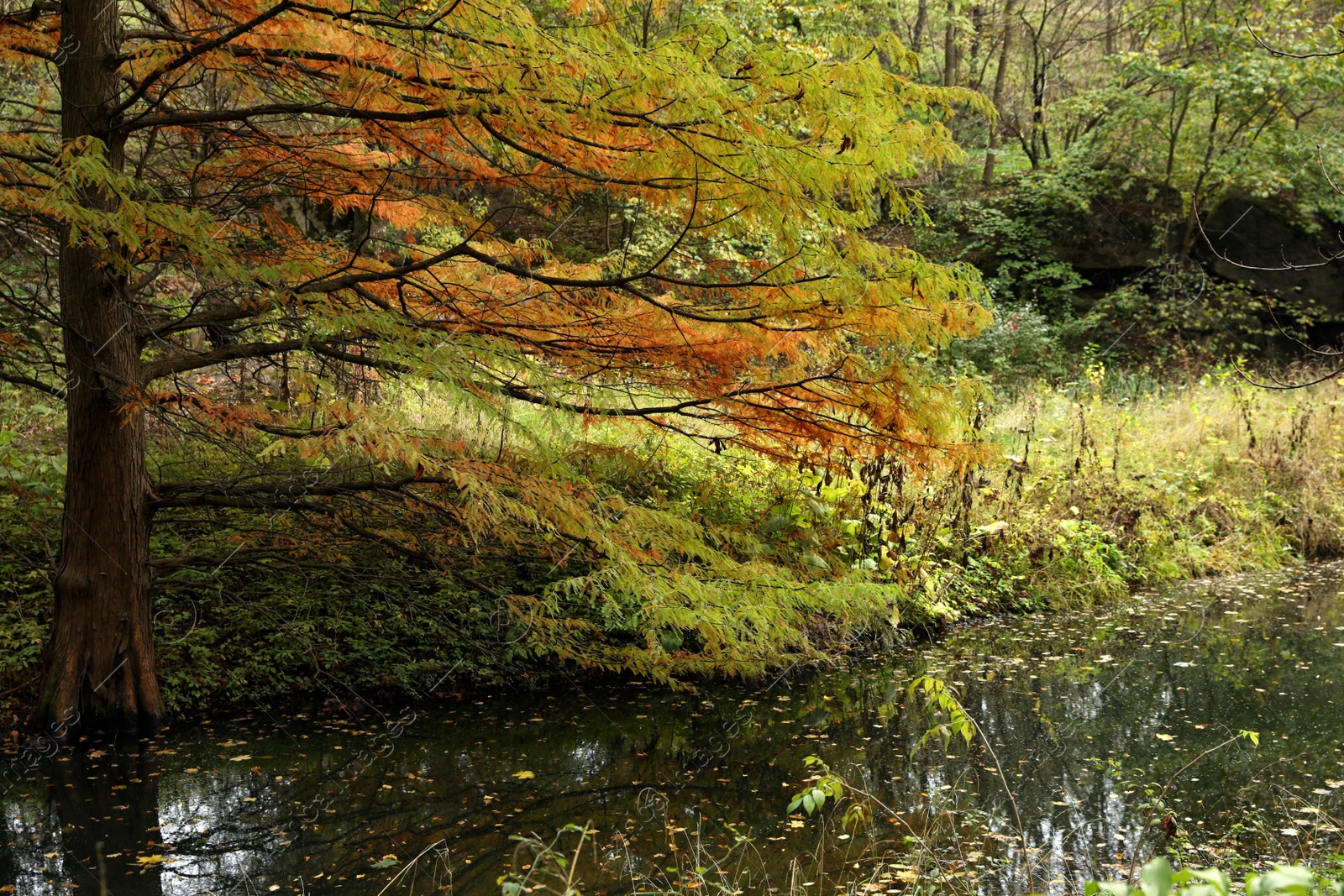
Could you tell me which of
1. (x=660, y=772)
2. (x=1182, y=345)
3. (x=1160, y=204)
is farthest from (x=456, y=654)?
(x=1160, y=204)

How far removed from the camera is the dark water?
12.8ft

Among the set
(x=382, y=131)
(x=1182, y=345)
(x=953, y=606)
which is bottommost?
(x=953, y=606)

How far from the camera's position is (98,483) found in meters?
5.02

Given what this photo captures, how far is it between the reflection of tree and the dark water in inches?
0.5

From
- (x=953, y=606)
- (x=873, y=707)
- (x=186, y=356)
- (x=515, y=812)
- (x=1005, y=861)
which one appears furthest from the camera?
(x=953, y=606)

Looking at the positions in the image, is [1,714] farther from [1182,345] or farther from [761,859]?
[1182,345]

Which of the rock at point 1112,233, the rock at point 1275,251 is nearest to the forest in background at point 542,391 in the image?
the rock at point 1275,251

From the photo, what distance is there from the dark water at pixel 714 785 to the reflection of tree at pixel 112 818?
0.04 ft

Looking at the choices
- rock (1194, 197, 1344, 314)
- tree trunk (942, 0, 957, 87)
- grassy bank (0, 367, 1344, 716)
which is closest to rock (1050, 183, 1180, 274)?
rock (1194, 197, 1344, 314)

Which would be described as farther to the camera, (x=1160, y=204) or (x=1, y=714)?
(x=1160, y=204)

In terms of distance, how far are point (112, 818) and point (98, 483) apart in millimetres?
1644

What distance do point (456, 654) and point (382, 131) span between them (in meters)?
3.26

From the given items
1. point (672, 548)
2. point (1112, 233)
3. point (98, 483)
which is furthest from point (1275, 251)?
point (98, 483)

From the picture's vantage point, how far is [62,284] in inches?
194
